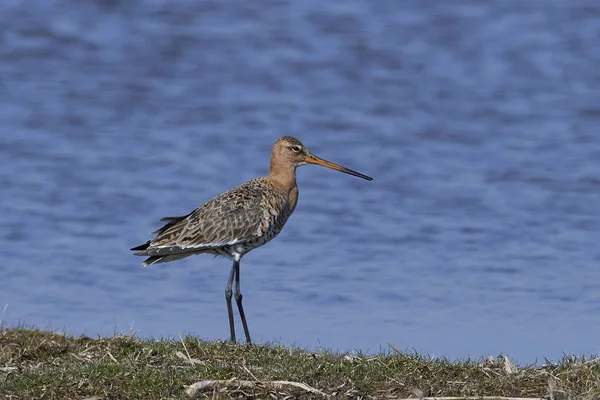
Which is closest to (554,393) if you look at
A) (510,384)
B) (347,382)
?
(510,384)

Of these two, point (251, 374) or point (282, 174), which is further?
point (282, 174)

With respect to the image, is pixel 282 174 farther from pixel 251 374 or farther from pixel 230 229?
pixel 251 374

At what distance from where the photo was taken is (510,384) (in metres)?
9.01

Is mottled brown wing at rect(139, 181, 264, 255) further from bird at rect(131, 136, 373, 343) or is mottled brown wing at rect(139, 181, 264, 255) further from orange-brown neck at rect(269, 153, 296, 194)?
orange-brown neck at rect(269, 153, 296, 194)

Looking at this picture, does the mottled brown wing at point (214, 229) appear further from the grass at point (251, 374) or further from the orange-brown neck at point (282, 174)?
the grass at point (251, 374)

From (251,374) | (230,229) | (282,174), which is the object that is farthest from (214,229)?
(251,374)

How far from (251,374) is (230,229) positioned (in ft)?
10.4

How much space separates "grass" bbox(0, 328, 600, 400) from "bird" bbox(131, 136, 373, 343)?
75.5 inches

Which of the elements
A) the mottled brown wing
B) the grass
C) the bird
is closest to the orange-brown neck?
the bird

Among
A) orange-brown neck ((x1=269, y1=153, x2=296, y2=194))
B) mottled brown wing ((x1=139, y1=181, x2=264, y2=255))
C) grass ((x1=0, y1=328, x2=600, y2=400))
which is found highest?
orange-brown neck ((x1=269, y1=153, x2=296, y2=194))

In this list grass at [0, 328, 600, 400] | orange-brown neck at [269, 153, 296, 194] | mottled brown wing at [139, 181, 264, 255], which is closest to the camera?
grass at [0, 328, 600, 400]

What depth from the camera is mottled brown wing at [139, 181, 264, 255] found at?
468 inches

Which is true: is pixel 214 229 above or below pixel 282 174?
below

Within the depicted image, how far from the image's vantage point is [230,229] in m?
11.9
